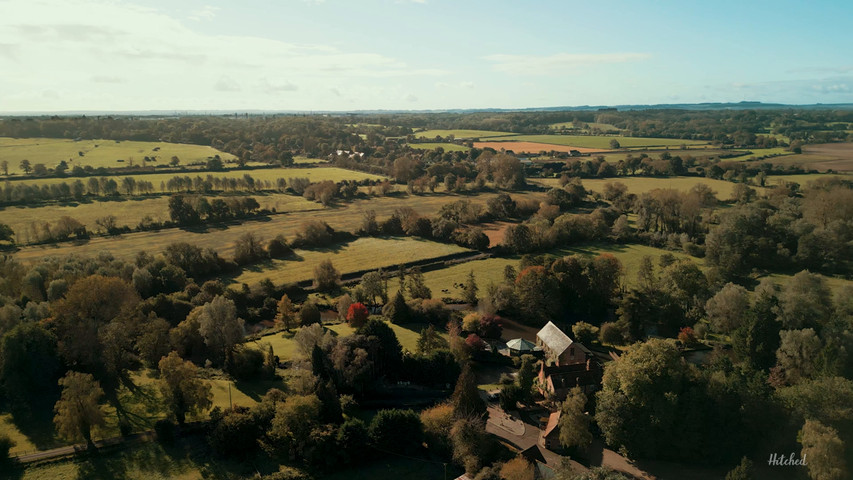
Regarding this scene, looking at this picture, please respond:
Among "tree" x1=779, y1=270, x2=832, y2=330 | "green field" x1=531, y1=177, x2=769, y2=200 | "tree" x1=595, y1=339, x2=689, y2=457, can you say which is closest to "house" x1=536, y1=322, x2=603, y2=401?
"tree" x1=595, y1=339, x2=689, y2=457

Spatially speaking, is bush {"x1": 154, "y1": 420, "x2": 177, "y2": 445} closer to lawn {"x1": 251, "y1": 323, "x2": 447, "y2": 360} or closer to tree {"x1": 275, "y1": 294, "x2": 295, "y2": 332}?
lawn {"x1": 251, "y1": 323, "x2": 447, "y2": 360}

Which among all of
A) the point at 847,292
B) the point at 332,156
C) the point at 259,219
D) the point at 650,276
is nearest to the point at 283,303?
the point at 650,276

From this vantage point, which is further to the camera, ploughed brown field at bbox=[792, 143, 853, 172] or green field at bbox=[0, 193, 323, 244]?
ploughed brown field at bbox=[792, 143, 853, 172]

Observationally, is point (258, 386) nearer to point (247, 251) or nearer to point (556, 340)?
point (556, 340)

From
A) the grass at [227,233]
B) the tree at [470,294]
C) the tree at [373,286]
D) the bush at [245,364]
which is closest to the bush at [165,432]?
the bush at [245,364]

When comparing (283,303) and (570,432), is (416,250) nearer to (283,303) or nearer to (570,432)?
(283,303)
